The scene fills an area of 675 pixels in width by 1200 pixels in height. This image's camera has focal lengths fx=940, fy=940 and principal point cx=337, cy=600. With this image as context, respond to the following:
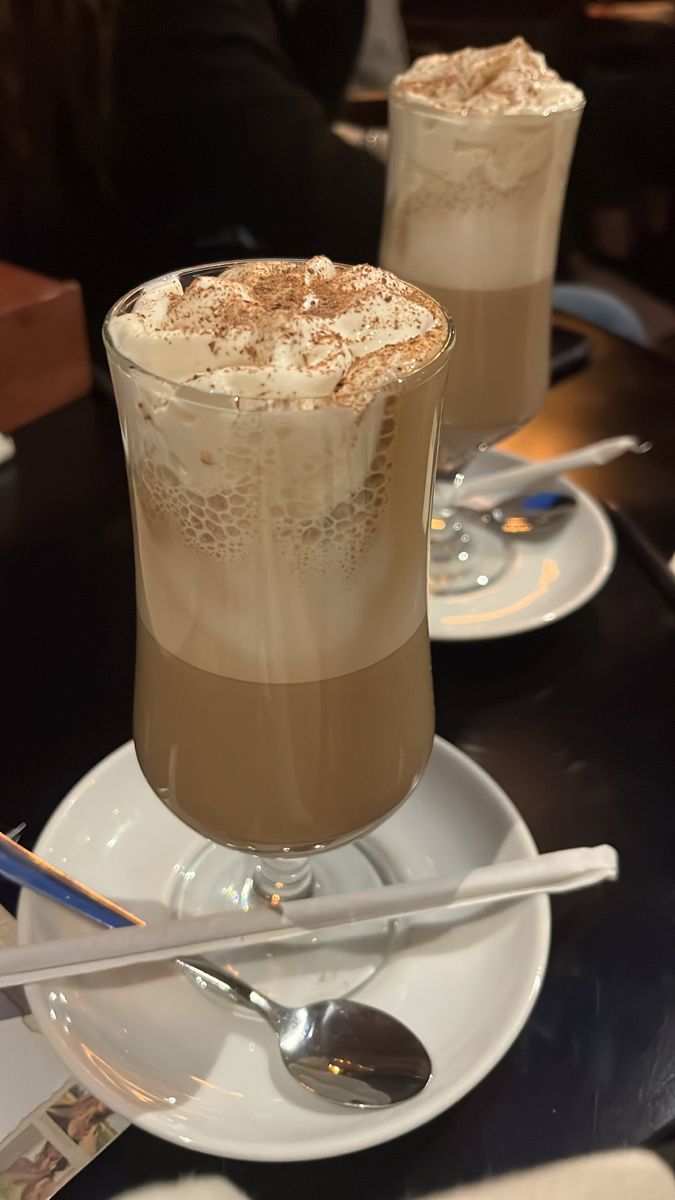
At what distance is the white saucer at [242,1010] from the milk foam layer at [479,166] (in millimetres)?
546

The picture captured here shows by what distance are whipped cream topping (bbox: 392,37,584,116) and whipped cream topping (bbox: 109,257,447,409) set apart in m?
0.46

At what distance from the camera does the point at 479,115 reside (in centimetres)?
93

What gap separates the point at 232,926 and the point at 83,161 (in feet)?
5.03

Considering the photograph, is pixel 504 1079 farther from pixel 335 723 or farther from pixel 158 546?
pixel 158 546

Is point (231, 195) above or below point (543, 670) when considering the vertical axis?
above

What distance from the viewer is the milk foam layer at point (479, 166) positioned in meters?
0.95

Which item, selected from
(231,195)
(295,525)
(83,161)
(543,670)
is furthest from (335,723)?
(231,195)

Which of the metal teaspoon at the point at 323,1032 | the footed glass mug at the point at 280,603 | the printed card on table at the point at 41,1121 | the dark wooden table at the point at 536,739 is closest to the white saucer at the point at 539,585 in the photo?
the dark wooden table at the point at 536,739

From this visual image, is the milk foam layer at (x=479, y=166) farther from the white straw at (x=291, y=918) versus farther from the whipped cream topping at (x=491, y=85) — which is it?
the white straw at (x=291, y=918)

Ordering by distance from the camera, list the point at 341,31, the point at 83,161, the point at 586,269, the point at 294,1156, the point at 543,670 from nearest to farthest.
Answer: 1. the point at 294,1156
2. the point at 543,670
3. the point at 83,161
4. the point at 341,31
5. the point at 586,269

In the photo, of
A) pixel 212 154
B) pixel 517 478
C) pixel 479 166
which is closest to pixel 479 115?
pixel 479 166

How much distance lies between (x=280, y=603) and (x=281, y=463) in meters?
0.09

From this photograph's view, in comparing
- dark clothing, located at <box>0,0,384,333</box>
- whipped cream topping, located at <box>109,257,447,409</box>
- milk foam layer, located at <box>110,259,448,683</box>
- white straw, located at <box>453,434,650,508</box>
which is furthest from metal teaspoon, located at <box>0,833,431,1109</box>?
dark clothing, located at <box>0,0,384,333</box>

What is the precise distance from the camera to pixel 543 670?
0.94 metres
